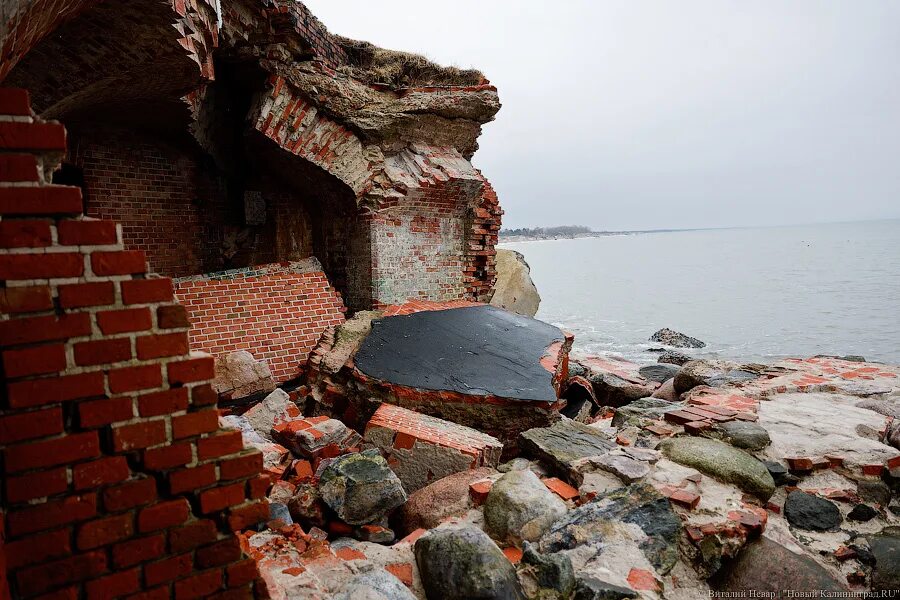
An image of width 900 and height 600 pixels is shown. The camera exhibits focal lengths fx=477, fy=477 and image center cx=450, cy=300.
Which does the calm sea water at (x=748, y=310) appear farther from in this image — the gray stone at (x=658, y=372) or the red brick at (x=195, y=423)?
the red brick at (x=195, y=423)

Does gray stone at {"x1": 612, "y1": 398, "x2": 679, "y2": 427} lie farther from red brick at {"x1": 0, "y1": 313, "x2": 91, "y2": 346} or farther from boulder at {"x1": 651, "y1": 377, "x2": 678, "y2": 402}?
red brick at {"x1": 0, "y1": 313, "x2": 91, "y2": 346}

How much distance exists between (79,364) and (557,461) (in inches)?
109

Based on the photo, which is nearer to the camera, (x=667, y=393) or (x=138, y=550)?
(x=138, y=550)

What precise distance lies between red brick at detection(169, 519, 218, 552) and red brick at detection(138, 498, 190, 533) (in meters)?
0.03

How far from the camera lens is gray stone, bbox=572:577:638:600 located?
209cm

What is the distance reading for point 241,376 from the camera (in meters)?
4.88

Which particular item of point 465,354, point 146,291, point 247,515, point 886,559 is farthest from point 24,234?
point 465,354

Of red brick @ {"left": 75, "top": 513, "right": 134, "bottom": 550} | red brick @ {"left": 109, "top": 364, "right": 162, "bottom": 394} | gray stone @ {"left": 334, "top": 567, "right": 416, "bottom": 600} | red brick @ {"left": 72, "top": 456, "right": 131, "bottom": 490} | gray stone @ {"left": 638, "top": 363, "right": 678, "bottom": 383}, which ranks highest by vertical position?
red brick @ {"left": 109, "top": 364, "right": 162, "bottom": 394}

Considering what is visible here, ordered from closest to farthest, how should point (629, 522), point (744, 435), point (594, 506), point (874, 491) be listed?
point (629, 522), point (594, 506), point (874, 491), point (744, 435)

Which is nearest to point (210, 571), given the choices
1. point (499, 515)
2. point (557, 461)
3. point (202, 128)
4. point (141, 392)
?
point (141, 392)

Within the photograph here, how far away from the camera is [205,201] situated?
7055 mm

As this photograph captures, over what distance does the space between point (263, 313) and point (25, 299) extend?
438cm

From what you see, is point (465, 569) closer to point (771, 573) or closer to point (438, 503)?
point (438, 503)

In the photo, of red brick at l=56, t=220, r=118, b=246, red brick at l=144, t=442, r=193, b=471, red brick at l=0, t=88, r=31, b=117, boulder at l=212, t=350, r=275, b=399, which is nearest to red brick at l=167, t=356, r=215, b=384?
red brick at l=144, t=442, r=193, b=471
